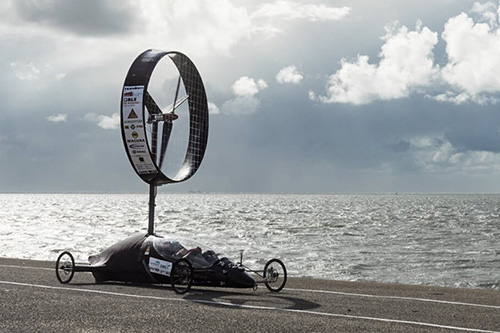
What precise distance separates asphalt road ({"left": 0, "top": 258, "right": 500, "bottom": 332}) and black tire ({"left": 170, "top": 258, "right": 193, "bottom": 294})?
0.22 meters

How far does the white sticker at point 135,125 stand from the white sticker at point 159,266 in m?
2.94

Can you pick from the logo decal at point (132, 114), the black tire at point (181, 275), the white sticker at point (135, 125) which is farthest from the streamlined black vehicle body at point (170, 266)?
the logo decal at point (132, 114)

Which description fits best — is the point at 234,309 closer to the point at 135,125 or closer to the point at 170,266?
the point at 170,266

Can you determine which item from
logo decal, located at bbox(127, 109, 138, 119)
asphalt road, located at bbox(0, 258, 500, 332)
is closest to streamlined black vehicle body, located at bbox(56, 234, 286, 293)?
asphalt road, located at bbox(0, 258, 500, 332)

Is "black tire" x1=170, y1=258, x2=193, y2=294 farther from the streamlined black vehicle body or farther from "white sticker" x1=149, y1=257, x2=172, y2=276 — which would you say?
"white sticker" x1=149, y1=257, x2=172, y2=276

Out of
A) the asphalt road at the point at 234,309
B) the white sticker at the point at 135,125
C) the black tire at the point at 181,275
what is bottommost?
the asphalt road at the point at 234,309

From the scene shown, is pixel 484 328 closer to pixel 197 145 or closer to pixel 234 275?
pixel 234 275

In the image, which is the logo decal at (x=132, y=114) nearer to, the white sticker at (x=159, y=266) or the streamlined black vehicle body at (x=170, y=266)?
the streamlined black vehicle body at (x=170, y=266)

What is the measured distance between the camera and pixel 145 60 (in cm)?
1948

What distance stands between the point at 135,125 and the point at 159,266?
13.2ft

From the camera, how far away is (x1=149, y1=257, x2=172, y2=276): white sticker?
1758 centimetres

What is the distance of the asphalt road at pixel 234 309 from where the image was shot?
12.2 m

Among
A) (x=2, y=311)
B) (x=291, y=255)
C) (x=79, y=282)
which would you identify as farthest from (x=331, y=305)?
(x=291, y=255)

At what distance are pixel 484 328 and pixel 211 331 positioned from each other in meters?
5.14
